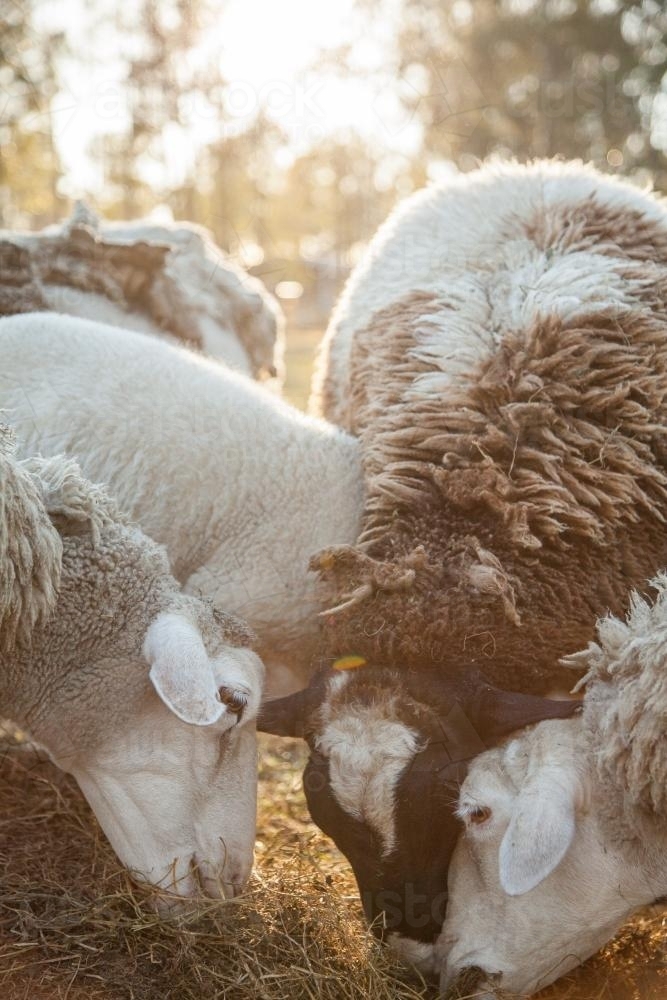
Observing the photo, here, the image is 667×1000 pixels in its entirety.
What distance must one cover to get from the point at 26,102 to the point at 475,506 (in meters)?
12.1

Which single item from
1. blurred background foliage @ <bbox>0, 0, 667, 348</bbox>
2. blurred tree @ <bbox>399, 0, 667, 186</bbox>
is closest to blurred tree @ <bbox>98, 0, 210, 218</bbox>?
blurred background foliage @ <bbox>0, 0, 667, 348</bbox>

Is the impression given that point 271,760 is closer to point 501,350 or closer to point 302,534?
point 302,534

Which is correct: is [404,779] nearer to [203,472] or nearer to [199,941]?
[199,941]

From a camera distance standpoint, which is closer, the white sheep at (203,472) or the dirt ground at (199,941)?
the dirt ground at (199,941)

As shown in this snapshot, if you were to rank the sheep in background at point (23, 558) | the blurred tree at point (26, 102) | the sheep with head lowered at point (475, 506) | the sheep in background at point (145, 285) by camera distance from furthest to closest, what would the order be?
the blurred tree at point (26, 102)
the sheep in background at point (145, 285)
the sheep with head lowered at point (475, 506)
the sheep in background at point (23, 558)

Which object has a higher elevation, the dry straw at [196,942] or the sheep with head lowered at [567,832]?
the sheep with head lowered at [567,832]

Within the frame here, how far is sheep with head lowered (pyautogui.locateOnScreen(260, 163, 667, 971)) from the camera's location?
2.99 metres

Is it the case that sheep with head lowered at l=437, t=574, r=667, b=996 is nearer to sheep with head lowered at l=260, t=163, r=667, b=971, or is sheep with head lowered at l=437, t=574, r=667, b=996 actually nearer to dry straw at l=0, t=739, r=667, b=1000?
sheep with head lowered at l=260, t=163, r=667, b=971

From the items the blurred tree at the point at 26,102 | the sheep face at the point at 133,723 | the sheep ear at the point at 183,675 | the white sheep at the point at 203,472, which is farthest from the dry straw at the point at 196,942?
the blurred tree at the point at 26,102

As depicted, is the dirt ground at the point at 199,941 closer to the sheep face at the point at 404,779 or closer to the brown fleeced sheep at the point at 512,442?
the sheep face at the point at 404,779

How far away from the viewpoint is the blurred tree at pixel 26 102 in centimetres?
1146

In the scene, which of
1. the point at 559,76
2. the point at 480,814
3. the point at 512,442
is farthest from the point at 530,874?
the point at 559,76

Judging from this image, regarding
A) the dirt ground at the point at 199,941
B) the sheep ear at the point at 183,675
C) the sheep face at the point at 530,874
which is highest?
the sheep ear at the point at 183,675

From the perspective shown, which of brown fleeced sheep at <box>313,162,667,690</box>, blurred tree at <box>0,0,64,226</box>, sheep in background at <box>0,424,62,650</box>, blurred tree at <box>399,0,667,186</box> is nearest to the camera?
sheep in background at <box>0,424,62,650</box>
